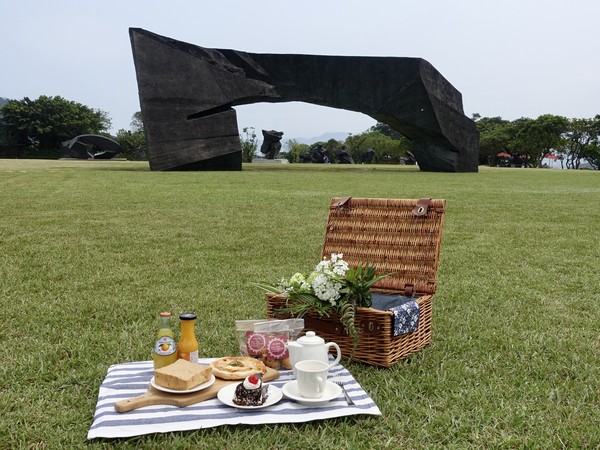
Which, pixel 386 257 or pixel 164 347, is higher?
pixel 386 257

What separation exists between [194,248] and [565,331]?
153 inches

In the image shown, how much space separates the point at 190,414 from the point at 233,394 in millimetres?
201

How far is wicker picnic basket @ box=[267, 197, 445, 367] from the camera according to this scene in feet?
9.30

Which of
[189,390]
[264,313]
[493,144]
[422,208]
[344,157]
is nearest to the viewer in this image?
[189,390]

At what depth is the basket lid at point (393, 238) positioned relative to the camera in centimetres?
330

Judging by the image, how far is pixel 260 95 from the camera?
69.4 ft

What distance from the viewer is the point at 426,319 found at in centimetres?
317

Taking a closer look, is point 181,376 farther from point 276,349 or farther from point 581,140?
point 581,140

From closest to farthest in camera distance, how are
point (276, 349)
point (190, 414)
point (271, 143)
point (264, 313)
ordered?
point (190, 414), point (276, 349), point (264, 313), point (271, 143)

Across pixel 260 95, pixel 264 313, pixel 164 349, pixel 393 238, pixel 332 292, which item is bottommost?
pixel 264 313

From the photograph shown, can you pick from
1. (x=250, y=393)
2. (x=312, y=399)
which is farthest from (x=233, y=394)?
(x=312, y=399)

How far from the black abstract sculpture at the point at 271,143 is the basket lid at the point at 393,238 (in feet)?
102

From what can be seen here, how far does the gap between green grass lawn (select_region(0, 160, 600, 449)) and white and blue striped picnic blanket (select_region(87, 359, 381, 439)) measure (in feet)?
0.11

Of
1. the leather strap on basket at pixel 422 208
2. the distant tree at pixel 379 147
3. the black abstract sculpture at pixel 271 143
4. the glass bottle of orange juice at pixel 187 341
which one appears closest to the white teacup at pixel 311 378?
the glass bottle of orange juice at pixel 187 341
